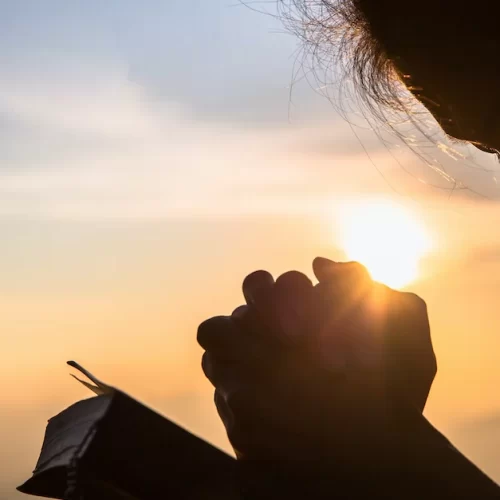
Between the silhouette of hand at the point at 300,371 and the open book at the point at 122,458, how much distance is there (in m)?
0.04

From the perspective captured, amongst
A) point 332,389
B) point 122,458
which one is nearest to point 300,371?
point 332,389

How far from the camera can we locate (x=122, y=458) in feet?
2.38

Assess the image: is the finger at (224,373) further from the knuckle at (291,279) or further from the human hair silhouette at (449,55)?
the human hair silhouette at (449,55)

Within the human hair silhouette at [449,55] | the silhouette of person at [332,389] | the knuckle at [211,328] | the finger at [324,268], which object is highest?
the human hair silhouette at [449,55]

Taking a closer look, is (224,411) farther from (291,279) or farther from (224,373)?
(291,279)

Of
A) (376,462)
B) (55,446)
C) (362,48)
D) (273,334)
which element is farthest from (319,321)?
(362,48)

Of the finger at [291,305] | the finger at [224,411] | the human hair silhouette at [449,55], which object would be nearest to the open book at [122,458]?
the finger at [224,411]

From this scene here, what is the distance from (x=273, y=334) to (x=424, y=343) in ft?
0.58

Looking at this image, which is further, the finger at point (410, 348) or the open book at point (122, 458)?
the finger at point (410, 348)

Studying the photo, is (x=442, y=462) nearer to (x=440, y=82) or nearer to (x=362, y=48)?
(x=440, y=82)

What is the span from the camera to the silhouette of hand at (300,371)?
0.77 metres

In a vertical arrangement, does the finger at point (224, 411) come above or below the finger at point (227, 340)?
below

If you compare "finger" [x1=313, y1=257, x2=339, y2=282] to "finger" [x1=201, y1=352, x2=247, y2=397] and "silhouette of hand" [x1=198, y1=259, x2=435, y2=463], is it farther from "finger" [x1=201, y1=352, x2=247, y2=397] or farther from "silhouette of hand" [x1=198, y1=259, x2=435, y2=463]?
"finger" [x1=201, y1=352, x2=247, y2=397]

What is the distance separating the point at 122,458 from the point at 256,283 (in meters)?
0.22
